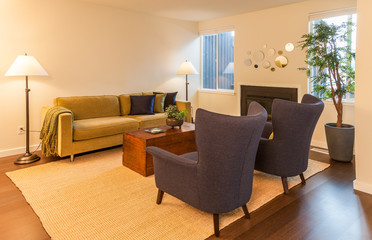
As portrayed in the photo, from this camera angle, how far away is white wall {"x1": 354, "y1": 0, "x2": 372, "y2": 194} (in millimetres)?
2605

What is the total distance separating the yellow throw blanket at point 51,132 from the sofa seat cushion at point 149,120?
1.25 m

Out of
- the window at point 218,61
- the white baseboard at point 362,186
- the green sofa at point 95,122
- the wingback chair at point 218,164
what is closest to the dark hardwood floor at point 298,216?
the white baseboard at point 362,186

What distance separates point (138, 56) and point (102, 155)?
2392mm

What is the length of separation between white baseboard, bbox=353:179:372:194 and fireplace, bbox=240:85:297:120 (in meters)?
2.26

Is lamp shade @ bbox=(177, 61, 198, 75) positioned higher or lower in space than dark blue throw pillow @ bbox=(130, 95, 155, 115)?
higher

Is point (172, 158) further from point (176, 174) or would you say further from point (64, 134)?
point (64, 134)

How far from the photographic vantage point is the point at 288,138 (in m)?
2.64

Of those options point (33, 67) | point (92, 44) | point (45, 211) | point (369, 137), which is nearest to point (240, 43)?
point (92, 44)

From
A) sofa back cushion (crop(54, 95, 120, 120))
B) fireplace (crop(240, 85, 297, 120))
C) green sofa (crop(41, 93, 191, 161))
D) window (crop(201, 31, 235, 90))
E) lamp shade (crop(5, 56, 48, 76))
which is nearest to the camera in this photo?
lamp shade (crop(5, 56, 48, 76))

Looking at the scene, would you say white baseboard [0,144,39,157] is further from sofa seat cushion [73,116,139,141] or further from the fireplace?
the fireplace

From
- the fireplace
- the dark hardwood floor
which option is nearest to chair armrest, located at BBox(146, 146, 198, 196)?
→ the dark hardwood floor

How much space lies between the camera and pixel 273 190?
2818 mm

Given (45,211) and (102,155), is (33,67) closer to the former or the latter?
(102,155)

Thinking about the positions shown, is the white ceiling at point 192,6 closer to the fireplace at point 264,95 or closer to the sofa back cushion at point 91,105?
the fireplace at point 264,95
